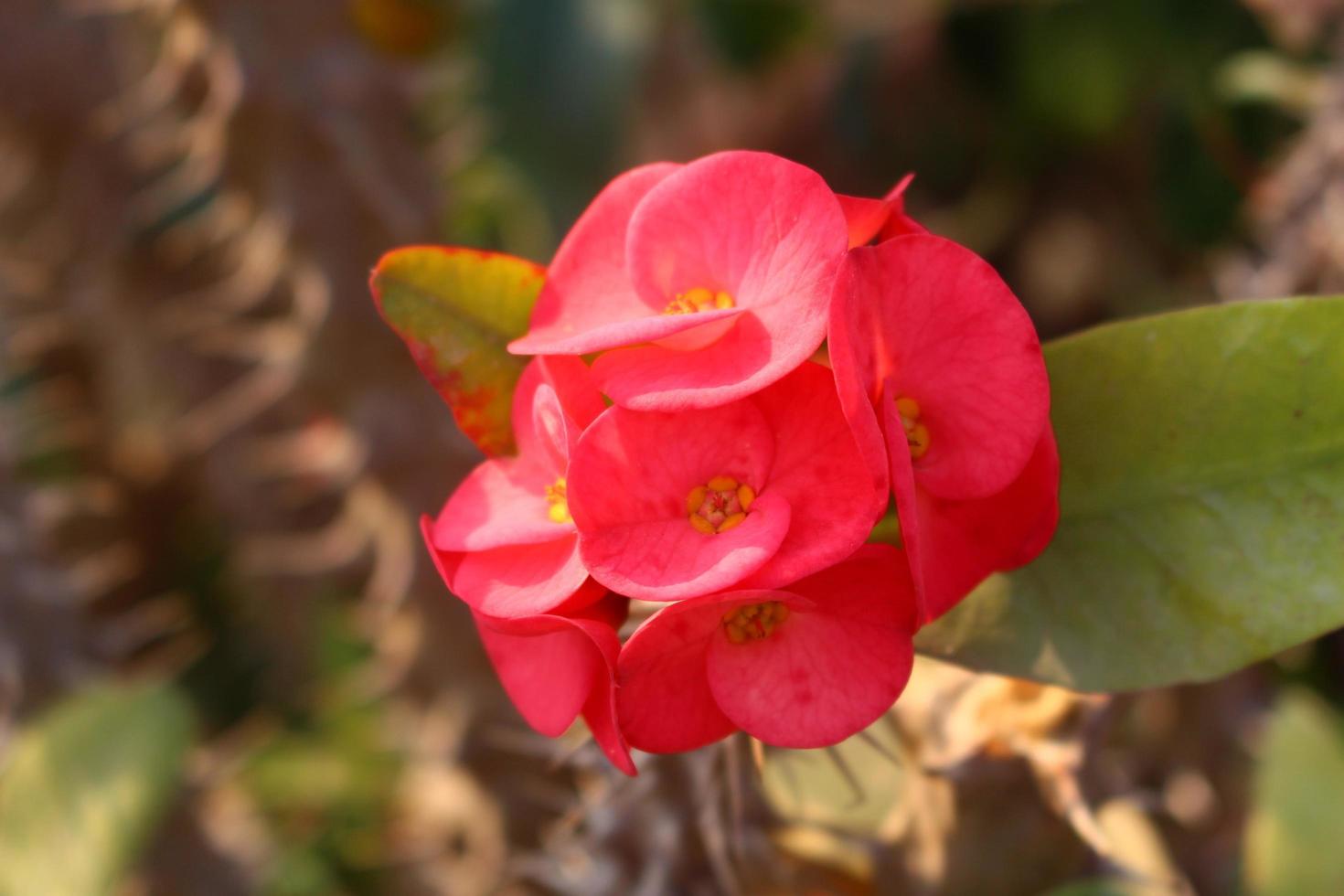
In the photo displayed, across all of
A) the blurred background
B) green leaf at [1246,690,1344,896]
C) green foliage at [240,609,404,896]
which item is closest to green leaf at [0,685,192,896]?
the blurred background

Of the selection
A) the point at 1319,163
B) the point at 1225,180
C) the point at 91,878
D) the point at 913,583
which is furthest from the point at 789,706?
the point at 1225,180

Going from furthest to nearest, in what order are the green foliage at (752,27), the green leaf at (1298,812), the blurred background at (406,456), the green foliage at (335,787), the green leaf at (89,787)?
the green foliage at (752,27), the green foliage at (335,787), the green leaf at (89,787), the green leaf at (1298,812), the blurred background at (406,456)

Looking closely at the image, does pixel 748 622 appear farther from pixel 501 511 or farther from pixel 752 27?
pixel 752 27

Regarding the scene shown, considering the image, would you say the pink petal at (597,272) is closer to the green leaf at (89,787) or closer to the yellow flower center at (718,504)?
the yellow flower center at (718,504)

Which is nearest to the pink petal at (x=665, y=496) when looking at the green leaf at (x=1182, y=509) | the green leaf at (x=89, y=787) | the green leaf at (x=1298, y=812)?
the green leaf at (x=1182, y=509)

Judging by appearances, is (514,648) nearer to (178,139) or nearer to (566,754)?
(566,754)
